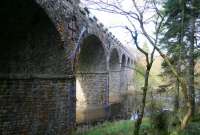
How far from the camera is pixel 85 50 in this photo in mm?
18344

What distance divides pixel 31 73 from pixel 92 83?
938 centimetres

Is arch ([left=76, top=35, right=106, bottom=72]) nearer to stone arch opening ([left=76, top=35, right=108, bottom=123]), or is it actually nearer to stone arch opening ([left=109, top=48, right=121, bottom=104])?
stone arch opening ([left=76, top=35, right=108, bottom=123])

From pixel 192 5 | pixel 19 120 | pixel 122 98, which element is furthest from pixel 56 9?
pixel 122 98

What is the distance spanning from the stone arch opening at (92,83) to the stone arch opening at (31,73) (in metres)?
7.25

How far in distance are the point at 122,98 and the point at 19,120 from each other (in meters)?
19.2

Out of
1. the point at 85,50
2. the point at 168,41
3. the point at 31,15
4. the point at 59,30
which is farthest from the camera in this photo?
the point at 85,50

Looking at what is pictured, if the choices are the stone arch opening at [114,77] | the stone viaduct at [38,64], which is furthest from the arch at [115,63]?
the stone viaduct at [38,64]

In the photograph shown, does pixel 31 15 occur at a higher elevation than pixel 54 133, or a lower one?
higher

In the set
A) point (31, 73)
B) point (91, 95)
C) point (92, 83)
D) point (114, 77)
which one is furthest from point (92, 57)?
point (114, 77)

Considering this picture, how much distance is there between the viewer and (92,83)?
65.0ft

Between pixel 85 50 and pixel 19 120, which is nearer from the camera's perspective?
pixel 19 120

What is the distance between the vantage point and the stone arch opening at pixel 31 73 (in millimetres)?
9492

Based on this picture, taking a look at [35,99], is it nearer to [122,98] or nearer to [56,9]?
[56,9]

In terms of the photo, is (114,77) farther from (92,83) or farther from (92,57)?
(92,57)
